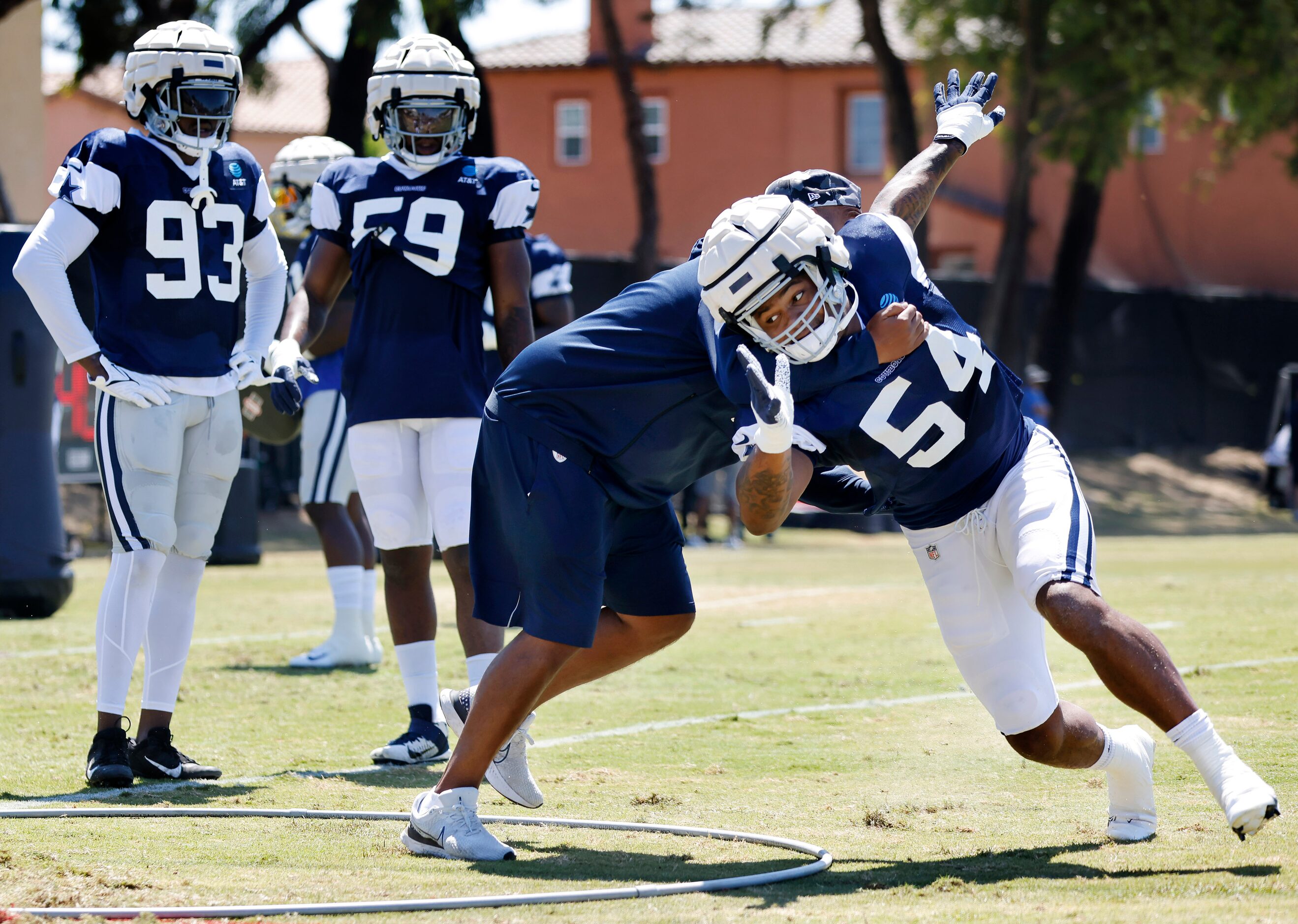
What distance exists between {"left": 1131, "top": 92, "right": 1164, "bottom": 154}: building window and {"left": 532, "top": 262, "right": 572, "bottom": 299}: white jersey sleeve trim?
62.9 feet

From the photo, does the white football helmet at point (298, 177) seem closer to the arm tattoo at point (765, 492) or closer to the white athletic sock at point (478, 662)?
the white athletic sock at point (478, 662)

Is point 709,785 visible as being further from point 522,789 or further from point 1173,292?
point 1173,292

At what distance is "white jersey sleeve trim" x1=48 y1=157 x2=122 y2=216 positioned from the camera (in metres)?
5.52

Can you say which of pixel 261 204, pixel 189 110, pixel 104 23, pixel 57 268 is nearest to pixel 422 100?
pixel 261 204

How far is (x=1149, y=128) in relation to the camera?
3075cm

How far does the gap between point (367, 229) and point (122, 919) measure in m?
2.92

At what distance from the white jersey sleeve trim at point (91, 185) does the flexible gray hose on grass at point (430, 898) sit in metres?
1.96

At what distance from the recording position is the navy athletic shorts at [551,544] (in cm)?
435

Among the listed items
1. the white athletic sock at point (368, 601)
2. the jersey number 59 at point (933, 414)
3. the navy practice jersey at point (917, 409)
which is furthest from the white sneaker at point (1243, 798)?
the white athletic sock at point (368, 601)

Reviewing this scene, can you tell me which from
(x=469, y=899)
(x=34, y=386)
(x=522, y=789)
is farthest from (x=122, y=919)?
(x=34, y=386)

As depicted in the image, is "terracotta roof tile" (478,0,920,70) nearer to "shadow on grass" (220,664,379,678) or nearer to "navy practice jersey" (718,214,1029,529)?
"shadow on grass" (220,664,379,678)

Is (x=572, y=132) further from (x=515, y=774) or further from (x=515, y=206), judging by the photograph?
(x=515, y=774)

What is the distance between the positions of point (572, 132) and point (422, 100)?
36.3 metres

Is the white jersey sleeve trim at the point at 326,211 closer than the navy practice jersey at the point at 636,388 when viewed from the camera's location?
No
